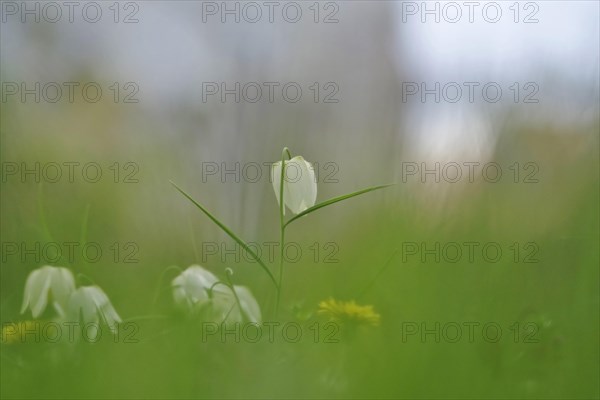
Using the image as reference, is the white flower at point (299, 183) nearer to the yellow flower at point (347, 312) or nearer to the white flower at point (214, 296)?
the white flower at point (214, 296)

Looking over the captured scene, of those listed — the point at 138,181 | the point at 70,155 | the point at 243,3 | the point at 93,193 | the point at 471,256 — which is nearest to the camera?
the point at 471,256

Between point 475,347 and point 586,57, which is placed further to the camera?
point 586,57

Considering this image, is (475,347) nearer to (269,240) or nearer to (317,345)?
(317,345)


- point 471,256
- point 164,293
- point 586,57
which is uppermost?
point 586,57

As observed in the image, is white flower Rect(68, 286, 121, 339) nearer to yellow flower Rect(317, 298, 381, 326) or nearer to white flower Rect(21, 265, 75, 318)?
white flower Rect(21, 265, 75, 318)

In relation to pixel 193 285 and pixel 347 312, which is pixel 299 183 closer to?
pixel 193 285

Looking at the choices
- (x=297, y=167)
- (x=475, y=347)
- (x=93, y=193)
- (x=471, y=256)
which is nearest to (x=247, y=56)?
(x=93, y=193)

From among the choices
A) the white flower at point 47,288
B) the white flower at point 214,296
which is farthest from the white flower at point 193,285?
the white flower at point 47,288

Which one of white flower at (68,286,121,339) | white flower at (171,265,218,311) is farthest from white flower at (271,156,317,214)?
white flower at (68,286,121,339)
